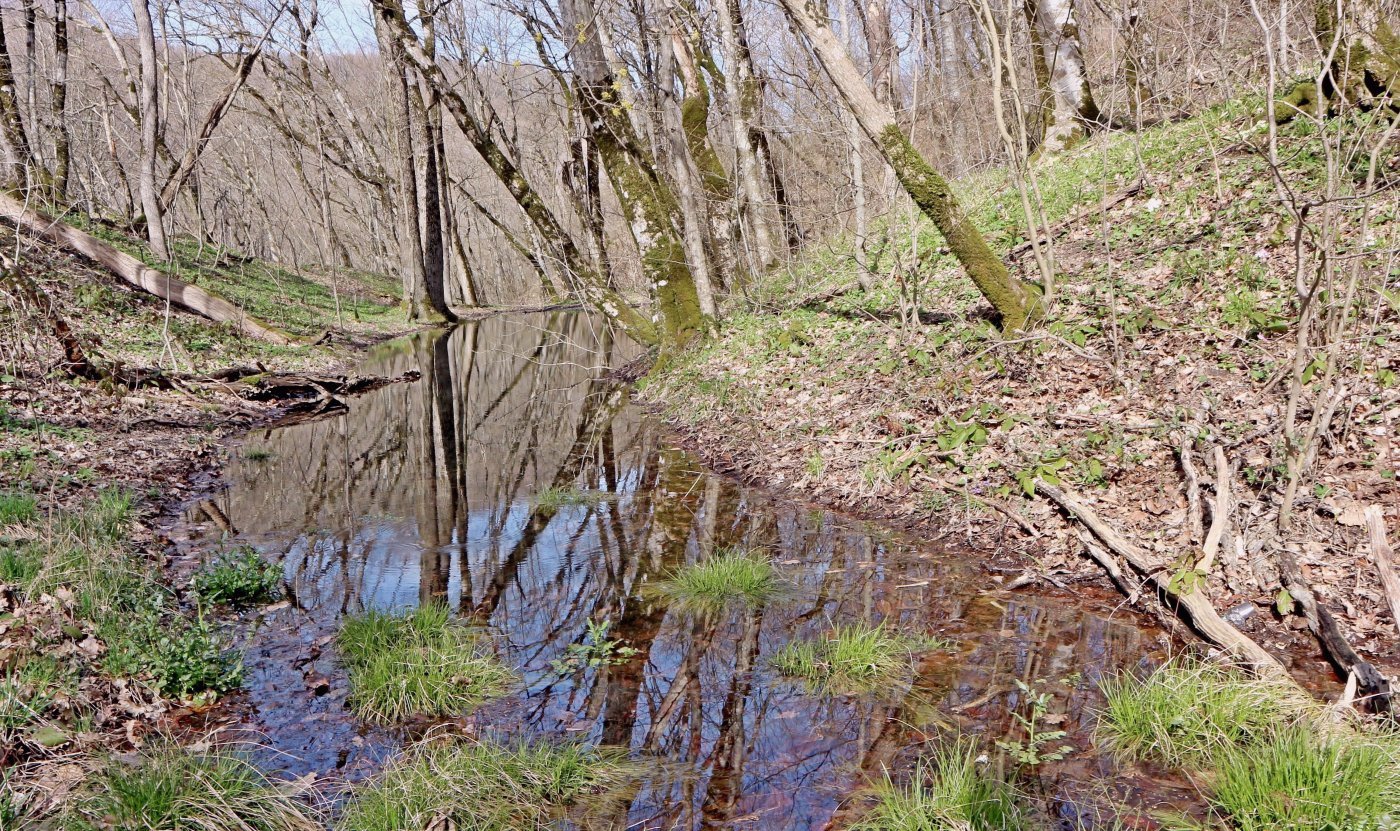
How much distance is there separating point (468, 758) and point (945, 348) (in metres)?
6.04

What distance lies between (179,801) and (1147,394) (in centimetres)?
628

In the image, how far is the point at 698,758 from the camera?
11.8 ft

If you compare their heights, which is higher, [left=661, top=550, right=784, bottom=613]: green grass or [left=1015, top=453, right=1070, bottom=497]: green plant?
[left=1015, top=453, right=1070, bottom=497]: green plant

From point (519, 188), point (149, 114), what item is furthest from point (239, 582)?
point (149, 114)

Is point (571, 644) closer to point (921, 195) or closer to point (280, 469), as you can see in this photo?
point (921, 195)

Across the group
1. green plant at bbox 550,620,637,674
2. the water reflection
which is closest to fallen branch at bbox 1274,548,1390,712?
the water reflection

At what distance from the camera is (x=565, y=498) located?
7.90m

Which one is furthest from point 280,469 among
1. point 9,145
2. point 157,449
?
point 9,145

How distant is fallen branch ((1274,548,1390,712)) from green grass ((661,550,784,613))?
2.85 m

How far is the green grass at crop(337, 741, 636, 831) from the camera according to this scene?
3057 millimetres

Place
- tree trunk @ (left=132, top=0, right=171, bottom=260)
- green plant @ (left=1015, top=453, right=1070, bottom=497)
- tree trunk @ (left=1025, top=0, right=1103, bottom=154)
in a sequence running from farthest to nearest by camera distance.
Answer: tree trunk @ (left=132, top=0, right=171, bottom=260) < tree trunk @ (left=1025, top=0, right=1103, bottom=154) < green plant @ (left=1015, top=453, right=1070, bottom=497)

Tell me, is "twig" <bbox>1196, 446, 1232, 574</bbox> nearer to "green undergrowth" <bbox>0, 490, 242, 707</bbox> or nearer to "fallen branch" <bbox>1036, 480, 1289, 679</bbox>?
"fallen branch" <bbox>1036, 480, 1289, 679</bbox>

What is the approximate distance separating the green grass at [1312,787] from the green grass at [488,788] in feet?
7.57

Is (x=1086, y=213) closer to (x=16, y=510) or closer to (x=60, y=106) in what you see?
(x=16, y=510)
